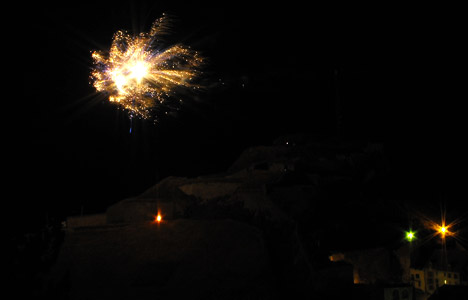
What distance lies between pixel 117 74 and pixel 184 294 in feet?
27.7

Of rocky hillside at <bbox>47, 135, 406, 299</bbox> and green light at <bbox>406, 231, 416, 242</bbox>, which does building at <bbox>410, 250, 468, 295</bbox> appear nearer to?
green light at <bbox>406, 231, 416, 242</bbox>

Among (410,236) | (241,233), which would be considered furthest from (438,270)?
(241,233)

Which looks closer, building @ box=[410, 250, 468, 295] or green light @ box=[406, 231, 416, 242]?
building @ box=[410, 250, 468, 295]

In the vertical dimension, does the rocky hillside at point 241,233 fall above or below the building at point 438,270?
above

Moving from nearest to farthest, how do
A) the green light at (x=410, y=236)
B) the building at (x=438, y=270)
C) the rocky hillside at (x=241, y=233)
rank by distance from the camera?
the rocky hillside at (x=241, y=233) → the building at (x=438, y=270) → the green light at (x=410, y=236)

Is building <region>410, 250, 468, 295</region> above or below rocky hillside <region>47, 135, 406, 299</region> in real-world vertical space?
below

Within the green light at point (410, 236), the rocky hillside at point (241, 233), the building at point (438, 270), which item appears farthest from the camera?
the green light at point (410, 236)

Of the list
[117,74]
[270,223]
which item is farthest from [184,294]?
[270,223]

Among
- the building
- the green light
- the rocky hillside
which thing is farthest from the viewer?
the green light

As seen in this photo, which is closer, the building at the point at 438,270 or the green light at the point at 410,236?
the building at the point at 438,270

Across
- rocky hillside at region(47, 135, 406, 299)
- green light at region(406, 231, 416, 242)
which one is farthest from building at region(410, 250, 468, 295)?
rocky hillside at region(47, 135, 406, 299)

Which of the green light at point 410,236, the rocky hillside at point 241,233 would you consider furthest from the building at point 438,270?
the rocky hillside at point 241,233

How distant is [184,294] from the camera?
13.3m

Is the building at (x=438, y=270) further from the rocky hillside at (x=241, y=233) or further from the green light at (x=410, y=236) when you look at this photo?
the rocky hillside at (x=241, y=233)
